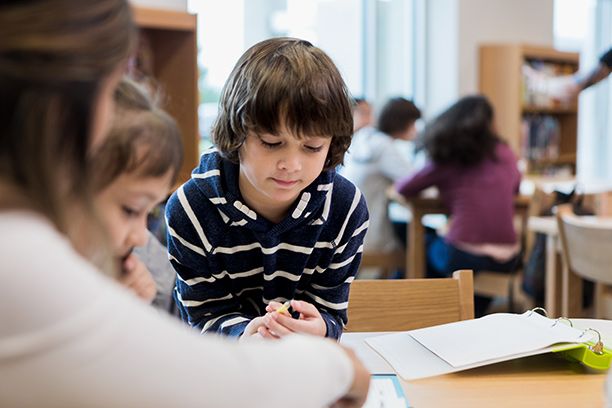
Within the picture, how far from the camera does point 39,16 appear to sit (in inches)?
18.9

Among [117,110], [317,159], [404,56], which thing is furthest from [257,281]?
[404,56]

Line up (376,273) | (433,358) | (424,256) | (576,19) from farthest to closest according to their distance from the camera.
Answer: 1. (576,19)
2. (376,273)
3. (424,256)
4. (433,358)

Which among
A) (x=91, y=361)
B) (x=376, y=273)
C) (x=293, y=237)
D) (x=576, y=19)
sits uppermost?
(x=576, y=19)

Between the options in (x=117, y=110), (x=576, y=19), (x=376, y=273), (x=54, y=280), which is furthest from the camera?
(x=576, y=19)

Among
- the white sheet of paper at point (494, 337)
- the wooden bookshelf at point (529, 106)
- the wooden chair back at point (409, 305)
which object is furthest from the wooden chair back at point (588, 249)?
the wooden bookshelf at point (529, 106)

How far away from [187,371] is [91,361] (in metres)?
0.07

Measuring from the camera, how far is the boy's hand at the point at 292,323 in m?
1.07

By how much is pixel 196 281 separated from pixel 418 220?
248cm

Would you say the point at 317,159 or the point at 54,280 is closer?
the point at 54,280

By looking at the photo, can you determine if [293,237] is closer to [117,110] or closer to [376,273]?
[117,110]

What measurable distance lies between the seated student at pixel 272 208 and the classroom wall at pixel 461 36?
388 cm

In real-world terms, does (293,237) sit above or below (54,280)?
below

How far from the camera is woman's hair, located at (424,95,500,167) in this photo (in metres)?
3.31

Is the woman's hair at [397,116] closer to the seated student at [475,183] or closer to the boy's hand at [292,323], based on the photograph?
the seated student at [475,183]
